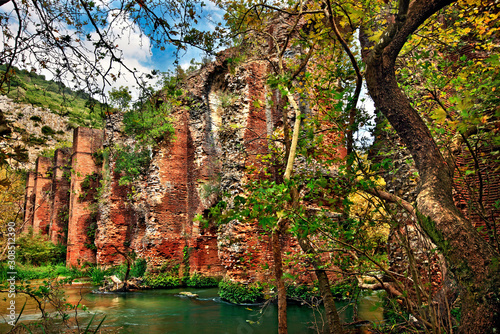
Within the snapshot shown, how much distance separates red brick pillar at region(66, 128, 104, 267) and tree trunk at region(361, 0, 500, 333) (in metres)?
19.2

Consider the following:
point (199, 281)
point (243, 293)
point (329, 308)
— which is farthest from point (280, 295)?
point (199, 281)

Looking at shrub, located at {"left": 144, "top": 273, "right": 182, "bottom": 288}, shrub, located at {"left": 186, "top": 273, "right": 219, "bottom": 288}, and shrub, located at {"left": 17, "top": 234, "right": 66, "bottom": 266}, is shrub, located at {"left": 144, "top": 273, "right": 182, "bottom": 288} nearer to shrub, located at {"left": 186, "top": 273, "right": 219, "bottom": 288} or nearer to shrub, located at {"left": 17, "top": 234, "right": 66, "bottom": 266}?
shrub, located at {"left": 186, "top": 273, "right": 219, "bottom": 288}

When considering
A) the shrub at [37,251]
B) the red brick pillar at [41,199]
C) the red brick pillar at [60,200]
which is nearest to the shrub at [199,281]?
the shrub at [37,251]

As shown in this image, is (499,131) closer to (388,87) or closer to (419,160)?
(419,160)

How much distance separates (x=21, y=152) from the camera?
238cm

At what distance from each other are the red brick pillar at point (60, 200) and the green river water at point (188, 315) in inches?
397

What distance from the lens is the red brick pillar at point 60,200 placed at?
20.3 meters

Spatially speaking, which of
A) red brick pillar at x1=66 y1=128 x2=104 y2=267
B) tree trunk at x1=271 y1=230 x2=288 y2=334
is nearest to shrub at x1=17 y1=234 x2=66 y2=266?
red brick pillar at x1=66 y1=128 x2=104 y2=267

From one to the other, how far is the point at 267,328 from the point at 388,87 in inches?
250

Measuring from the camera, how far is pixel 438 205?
2436 mm

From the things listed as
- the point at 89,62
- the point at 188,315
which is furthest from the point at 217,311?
the point at 89,62

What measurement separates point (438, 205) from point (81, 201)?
20472mm

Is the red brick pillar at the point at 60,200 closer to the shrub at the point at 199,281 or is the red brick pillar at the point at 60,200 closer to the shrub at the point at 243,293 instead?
the shrub at the point at 199,281

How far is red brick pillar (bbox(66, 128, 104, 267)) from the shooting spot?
58.9 feet
